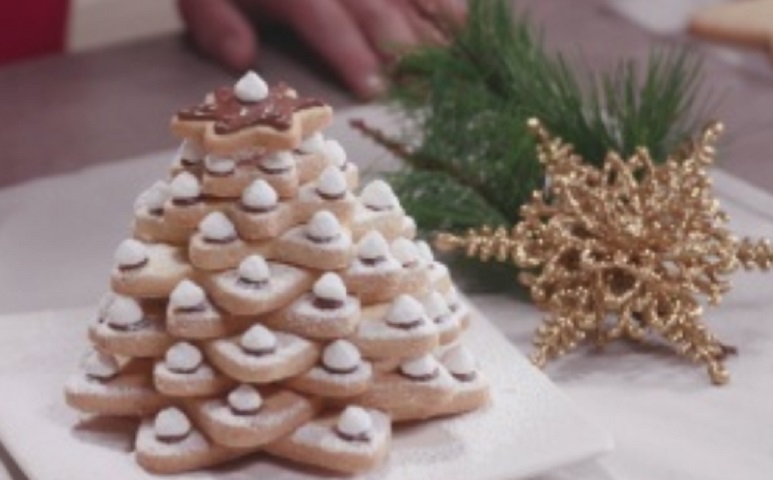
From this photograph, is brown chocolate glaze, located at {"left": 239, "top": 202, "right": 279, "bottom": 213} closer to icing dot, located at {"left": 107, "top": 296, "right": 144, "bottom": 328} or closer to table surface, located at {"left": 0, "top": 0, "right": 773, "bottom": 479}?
icing dot, located at {"left": 107, "top": 296, "right": 144, "bottom": 328}

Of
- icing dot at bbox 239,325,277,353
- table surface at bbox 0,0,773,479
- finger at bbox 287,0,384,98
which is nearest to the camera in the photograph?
icing dot at bbox 239,325,277,353

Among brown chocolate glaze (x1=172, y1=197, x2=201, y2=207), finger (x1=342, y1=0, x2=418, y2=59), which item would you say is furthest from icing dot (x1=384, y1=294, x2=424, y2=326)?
finger (x1=342, y1=0, x2=418, y2=59)

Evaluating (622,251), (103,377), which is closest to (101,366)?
(103,377)

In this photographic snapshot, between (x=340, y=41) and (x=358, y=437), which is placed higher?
(x=340, y=41)

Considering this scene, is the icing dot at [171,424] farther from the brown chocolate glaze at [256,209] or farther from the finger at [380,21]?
the finger at [380,21]

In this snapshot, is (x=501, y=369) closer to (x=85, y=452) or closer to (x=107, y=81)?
(x=85, y=452)

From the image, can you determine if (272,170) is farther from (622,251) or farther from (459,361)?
(622,251)

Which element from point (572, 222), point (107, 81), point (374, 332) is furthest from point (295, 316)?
point (107, 81)

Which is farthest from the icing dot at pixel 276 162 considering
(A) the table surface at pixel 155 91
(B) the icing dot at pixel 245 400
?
(A) the table surface at pixel 155 91
